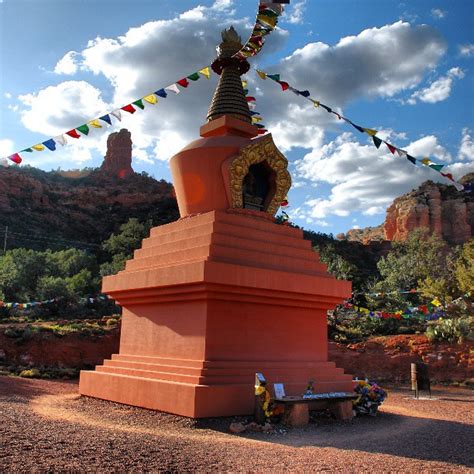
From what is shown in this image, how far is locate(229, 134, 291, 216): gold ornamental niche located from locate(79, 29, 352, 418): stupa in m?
0.03

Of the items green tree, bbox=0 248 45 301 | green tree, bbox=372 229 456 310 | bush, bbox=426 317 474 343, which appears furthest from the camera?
green tree, bbox=0 248 45 301

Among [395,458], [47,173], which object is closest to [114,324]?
[395,458]

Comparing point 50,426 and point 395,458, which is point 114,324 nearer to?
point 50,426

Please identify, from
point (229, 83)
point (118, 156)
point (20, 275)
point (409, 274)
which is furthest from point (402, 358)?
point (118, 156)

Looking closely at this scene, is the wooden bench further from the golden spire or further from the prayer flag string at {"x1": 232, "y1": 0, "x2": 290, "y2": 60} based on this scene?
the prayer flag string at {"x1": 232, "y1": 0, "x2": 290, "y2": 60}

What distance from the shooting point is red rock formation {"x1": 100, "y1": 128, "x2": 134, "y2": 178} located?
3265 inches

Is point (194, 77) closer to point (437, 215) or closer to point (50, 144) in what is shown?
A: point (50, 144)

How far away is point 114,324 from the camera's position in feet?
69.5

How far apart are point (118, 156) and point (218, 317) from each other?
261ft

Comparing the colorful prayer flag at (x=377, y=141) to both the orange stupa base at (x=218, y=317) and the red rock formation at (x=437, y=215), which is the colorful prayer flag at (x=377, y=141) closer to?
the orange stupa base at (x=218, y=317)

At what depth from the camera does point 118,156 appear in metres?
84.3

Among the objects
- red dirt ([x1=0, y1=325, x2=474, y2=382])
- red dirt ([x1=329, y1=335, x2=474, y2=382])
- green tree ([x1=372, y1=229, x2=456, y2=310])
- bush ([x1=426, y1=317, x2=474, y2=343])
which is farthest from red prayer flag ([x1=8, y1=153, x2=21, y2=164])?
green tree ([x1=372, y1=229, x2=456, y2=310])

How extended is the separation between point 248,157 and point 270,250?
2020mm

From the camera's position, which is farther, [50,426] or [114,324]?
[114,324]
